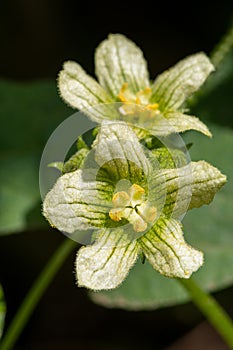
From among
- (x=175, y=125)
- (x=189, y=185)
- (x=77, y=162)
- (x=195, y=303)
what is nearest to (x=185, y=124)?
(x=175, y=125)

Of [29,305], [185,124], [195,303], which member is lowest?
[195,303]

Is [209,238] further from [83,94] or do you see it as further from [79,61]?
[79,61]

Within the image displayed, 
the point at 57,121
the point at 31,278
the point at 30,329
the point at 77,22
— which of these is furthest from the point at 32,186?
the point at 77,22

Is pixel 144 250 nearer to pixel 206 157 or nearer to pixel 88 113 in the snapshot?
pixel 88 113

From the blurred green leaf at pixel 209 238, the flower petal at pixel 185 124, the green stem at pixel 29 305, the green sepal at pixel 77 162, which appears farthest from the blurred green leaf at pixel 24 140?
the flower petal at pixel 185 124

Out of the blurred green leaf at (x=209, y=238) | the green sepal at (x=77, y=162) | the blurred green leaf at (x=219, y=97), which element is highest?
the green sepal at (x=77, y=162)

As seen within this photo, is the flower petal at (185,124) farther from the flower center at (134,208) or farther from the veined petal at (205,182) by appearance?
the flower center at (134,208)
